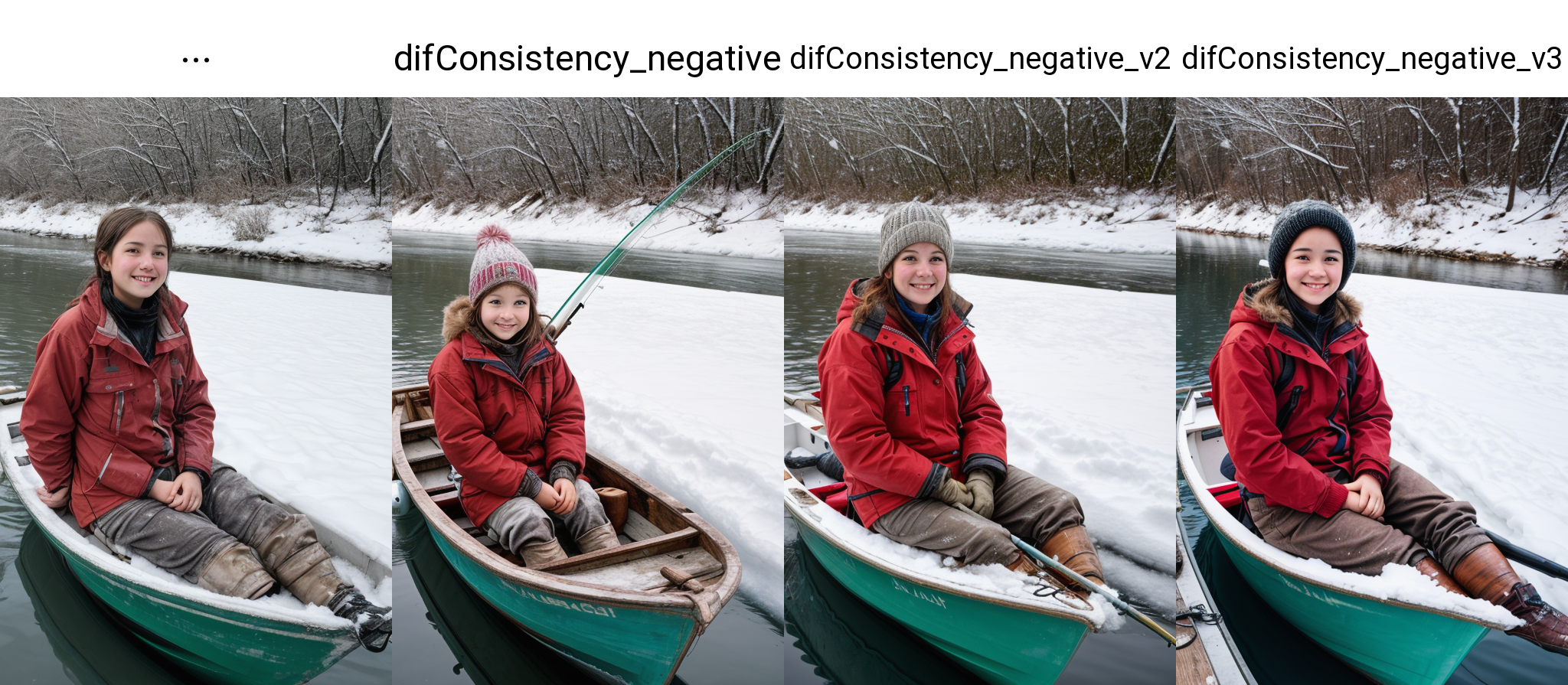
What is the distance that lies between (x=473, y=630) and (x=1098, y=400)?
222 centimetres

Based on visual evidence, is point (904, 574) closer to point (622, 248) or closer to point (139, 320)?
point (622, 248)

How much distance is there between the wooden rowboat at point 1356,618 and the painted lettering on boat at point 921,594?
0.84m

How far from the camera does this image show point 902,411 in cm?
255

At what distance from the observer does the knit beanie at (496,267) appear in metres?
2.63

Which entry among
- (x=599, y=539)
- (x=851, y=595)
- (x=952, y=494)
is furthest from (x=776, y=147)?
(x=851, y=595)

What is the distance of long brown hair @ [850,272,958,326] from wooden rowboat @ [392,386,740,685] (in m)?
0.75

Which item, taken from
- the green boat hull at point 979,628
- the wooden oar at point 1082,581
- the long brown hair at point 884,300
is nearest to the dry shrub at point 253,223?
the long brown hair at point 884,300

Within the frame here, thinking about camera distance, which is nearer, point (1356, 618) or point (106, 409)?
point (1356, 618)

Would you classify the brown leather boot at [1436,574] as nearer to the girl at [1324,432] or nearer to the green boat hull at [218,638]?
the girl at [1324,432]

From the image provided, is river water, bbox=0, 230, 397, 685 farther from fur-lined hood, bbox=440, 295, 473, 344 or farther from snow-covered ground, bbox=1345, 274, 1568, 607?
snow-covered ground, bbox=1345, 274, 1568, 607

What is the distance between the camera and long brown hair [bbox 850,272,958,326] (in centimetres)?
248

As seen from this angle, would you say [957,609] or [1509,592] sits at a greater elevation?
[1509,592]

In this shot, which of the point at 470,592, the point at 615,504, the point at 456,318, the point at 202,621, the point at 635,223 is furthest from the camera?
the point at 635,223
